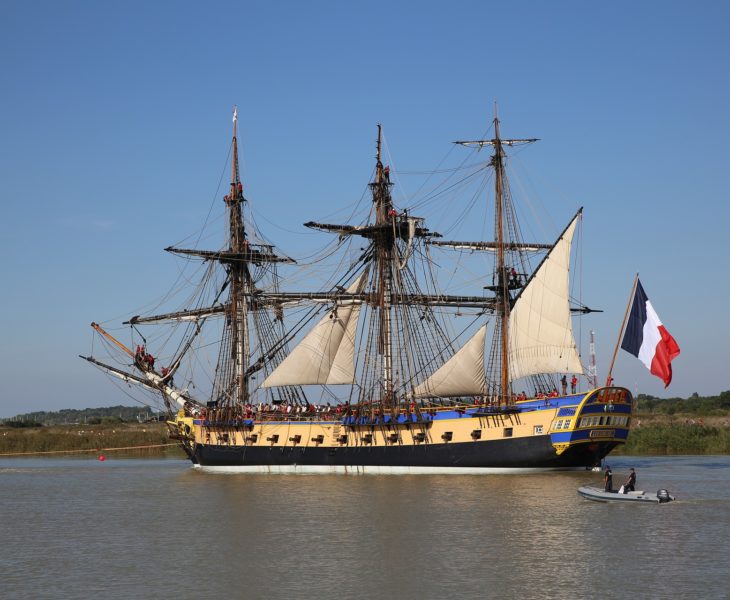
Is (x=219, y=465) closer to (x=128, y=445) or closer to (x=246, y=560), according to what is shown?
(x=128, y=445)

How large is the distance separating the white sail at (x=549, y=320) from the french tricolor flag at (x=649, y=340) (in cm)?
907

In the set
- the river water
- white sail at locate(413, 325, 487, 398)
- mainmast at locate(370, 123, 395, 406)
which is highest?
mainmast at locate(370, 123, 395, 406)

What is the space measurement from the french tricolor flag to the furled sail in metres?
25.1

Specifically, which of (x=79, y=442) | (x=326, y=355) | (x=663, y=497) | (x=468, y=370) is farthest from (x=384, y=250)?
(x=79, y=442)

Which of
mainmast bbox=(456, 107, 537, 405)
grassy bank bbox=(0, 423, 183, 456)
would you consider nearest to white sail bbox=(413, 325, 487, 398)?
mainmast bbox=(456, 107, 537, 405)

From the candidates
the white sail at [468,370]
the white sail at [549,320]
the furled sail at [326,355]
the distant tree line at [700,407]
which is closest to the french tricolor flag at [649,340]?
the white sail at [549,320]

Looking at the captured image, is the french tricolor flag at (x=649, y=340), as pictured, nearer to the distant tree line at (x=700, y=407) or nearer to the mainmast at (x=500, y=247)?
the mainmast at (x=500, y=247)

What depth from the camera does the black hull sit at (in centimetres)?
5897

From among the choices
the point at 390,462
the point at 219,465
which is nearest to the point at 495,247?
the point at 390,462

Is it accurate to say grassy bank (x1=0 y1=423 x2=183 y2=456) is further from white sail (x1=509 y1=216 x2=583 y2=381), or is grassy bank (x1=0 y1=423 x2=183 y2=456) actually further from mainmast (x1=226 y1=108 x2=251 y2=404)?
white sail (x1=509 y1=216 x2=583 y2=381)

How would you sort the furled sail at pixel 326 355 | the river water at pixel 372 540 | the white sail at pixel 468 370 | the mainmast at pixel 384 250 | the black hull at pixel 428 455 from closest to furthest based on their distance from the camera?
1. the river water at pixel 372 540
2. the black hull at pixel 428 455
3. the white sail at pixel 468 370
4. the mainmast at pixel 384 250
5. the furled sail at pixel 326 355

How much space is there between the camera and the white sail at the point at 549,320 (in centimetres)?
6281

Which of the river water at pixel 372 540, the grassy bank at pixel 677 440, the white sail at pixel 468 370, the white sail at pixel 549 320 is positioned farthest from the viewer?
the grassy bank at pixel 677 440

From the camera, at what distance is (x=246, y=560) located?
110 ft
